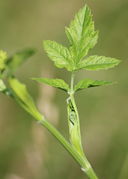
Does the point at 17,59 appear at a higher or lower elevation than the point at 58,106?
higher

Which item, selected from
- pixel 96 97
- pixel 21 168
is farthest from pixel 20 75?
pixel 21 168

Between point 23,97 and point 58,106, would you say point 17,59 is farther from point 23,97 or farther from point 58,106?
point 58,106

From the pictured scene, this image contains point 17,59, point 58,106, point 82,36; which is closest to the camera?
point 82,36

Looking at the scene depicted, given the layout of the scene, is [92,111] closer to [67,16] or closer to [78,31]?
[67,16]

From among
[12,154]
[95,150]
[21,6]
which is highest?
[21,6]

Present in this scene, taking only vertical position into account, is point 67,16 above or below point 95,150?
above

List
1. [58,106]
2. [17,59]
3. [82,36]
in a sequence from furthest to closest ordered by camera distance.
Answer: [58,106]
[17,59]
[82,36]

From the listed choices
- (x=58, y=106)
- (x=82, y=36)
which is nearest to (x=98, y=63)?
(x=82, y=36)

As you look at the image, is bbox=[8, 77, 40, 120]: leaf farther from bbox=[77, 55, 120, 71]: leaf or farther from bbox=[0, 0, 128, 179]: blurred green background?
bbox=[0, 0, 128, 179]: blurred green background
